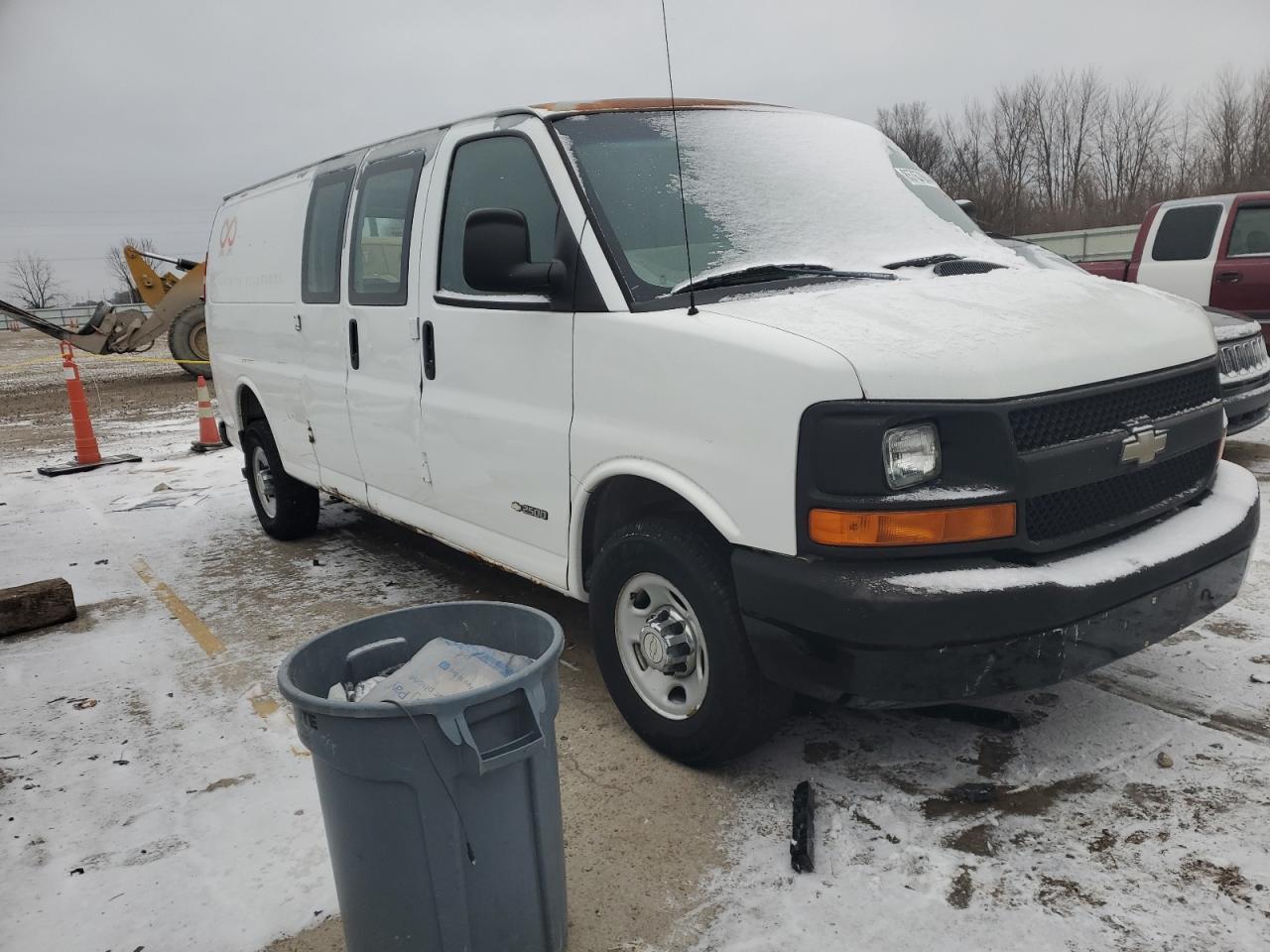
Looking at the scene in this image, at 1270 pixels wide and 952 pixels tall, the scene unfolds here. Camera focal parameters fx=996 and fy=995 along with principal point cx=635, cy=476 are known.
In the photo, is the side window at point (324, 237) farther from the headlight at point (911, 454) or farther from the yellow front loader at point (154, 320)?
the yellow front loader at point (154, 320)

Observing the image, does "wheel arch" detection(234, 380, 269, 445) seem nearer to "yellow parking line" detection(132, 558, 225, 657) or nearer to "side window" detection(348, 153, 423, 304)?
"yellow parking line" detection(132, 558, 225, 657)

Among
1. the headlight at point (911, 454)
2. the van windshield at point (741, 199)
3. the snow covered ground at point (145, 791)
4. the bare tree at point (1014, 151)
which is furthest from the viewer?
the bare tree at point (1014, 151)

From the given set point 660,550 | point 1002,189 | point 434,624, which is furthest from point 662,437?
point 1002,189

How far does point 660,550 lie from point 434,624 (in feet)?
2.52

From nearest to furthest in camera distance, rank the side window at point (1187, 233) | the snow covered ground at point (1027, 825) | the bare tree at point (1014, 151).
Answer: the snow covered ground at point (1027, 825) → the side window at point (1187, 233) → the bare tree at point (1014, 151)

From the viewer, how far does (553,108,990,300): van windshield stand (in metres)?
3.33

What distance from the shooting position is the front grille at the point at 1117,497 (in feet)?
8.89

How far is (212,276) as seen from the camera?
681cm

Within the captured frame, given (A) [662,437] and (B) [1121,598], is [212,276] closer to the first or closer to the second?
(A) [662,437]

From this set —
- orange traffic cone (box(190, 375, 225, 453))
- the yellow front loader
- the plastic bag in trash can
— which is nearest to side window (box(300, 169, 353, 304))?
the plastic bag in trash can

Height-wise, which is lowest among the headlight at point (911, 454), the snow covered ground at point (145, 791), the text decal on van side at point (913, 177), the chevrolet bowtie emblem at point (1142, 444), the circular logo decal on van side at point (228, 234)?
the snow covered ground at point (145, 791)

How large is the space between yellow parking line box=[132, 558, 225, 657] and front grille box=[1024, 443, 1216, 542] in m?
3.70

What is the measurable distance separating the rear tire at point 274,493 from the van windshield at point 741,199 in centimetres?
354

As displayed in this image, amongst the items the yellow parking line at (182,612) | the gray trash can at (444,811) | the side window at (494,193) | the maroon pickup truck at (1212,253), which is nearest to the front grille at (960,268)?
the side window at (494,193)
